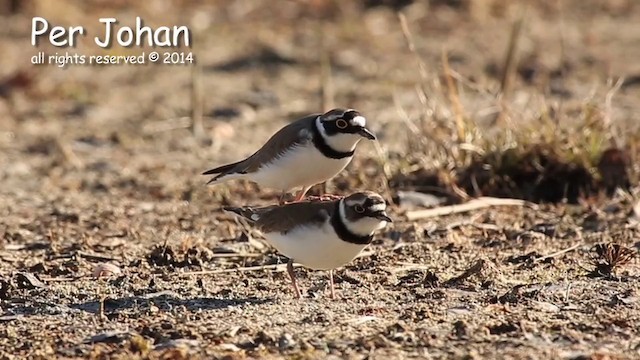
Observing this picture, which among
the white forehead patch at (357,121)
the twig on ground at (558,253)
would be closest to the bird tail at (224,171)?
the white forehead patch at (357,121)

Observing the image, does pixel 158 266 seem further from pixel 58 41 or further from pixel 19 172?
pixel 58 41

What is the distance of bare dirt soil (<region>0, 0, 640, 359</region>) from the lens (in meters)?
5.18

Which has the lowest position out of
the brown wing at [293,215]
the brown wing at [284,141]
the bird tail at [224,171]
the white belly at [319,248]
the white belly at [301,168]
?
the white belly at [319,248]

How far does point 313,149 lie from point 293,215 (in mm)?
755

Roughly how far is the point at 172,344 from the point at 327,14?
28.9ft

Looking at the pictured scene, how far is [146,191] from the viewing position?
8.48 m

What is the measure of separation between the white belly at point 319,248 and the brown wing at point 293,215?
0.15 ft

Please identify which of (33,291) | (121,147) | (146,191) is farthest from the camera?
(121,147)

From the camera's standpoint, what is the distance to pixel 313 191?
25.5ft

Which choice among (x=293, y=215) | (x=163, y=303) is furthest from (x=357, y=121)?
(x=163, y=303)

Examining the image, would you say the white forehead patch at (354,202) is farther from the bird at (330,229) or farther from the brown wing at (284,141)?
the brown wing at (284,141)

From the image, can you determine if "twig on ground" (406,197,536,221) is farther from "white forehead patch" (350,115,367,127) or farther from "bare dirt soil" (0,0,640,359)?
"white forehead patch" (350,115,367,127)

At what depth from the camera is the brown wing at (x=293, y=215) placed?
219 inches

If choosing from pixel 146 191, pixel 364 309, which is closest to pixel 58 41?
pixel 146 191
